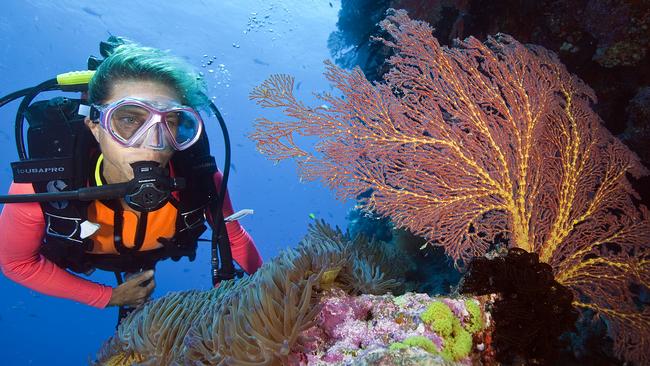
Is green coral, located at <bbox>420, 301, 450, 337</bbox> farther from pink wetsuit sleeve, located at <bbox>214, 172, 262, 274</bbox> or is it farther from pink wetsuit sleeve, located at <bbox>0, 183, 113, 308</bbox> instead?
pink wetsuit sleeve, located at <bbox>0, 183, 113, 308</bbox>

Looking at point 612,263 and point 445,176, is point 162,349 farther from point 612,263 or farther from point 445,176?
point 612,263

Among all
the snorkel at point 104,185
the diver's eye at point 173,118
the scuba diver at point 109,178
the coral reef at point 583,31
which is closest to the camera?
the snorkel at point 104,185

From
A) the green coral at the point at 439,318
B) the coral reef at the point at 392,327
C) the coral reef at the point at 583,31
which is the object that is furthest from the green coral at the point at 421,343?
the coral reef at the point at 583,31

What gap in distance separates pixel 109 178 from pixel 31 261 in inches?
44.1

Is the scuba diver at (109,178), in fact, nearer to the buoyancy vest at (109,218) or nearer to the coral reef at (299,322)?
the buoyancy vest at (109,218)

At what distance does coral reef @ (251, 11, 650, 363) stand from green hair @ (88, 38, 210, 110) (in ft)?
4.38

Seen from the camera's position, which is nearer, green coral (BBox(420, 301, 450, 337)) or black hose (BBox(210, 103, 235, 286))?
green coral (BBox(420, 301, 450, 337))

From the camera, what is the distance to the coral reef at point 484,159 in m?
2.89

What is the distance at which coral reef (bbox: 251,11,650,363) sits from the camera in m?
2.89

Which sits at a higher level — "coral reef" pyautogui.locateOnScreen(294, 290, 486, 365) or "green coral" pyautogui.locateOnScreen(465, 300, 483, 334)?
"green coral" pyautogui.locateOnScreen(465, 300, 483, 334)

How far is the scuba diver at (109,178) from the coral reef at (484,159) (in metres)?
1.34

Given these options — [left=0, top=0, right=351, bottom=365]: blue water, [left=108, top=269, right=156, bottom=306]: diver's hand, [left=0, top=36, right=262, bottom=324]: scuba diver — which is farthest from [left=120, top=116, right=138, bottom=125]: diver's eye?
[left=0, top=0, right=351, bottom=365]: blue water

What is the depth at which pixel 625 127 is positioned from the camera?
4656mm

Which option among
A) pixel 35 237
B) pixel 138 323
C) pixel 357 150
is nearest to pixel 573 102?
pixel 357 150
